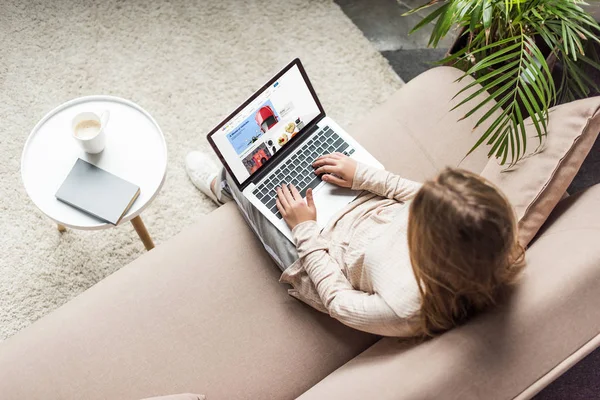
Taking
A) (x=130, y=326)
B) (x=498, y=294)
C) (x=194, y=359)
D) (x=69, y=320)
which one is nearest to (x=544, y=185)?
(x=498, y=294)

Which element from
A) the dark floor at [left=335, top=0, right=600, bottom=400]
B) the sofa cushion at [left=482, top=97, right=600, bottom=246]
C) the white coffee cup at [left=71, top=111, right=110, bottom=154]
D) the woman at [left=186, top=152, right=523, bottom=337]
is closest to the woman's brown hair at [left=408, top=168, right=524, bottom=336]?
the woman at [left=186, top=152, right=523, bottom=337]

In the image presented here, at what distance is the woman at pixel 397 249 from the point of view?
898 millimetres

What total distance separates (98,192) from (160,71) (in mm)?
832

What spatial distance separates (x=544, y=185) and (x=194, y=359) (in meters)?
0.89

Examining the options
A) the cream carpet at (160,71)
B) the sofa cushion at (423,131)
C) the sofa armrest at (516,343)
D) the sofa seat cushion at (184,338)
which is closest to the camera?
the sofa armrest at (516,343)

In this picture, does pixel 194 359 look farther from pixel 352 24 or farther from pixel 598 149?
pixel 598 149

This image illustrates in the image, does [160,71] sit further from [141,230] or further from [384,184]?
[384,184]

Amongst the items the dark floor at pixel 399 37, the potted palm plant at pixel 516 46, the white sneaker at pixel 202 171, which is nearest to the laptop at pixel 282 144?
the potted palm plant at pixel 516 46

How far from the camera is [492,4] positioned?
138cm

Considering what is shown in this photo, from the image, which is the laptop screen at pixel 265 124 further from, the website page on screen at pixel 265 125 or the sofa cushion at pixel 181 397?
the sofa cushion at pixel 181 397

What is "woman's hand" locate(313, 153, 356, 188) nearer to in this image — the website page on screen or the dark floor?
the website page on screen

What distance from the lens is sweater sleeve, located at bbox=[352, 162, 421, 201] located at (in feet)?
4.61

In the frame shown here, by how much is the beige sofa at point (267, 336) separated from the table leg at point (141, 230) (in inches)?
9.2

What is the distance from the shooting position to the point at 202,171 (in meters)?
1.92
